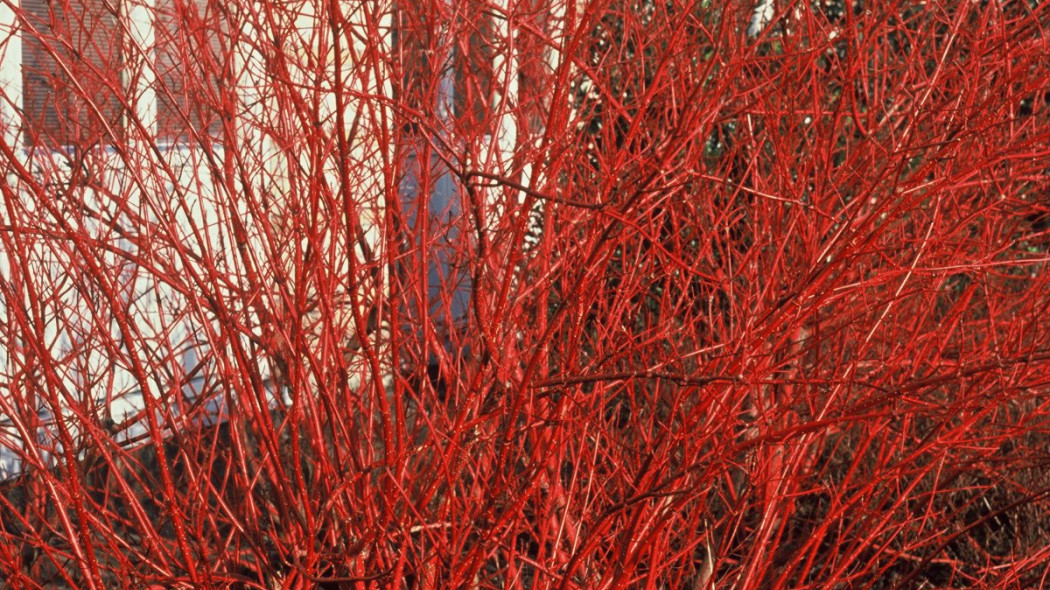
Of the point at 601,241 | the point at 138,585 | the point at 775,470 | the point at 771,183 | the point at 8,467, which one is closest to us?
the point at 601,241

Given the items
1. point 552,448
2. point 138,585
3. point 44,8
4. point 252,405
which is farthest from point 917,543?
point 44,8

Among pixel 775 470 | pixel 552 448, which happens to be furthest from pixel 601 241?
pixel 775 470

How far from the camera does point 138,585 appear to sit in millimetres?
2754

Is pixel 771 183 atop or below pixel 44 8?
below

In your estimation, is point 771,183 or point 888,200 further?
point 771,183

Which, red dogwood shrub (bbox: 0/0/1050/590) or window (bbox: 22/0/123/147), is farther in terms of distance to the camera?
window (bbox: 22/0/123/147)

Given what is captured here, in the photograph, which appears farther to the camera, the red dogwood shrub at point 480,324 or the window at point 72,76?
the window at point 72,76

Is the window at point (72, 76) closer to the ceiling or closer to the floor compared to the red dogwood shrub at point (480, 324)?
closer to the ceiling

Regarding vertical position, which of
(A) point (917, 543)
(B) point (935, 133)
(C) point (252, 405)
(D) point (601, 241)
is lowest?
(A) point (917, 543)

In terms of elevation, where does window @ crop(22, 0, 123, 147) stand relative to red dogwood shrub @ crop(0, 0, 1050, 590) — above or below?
above

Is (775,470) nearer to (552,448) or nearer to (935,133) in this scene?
(552,448)

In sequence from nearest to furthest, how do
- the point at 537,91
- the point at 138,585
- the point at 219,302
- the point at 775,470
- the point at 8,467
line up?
the point at 219,302 < the point at 138,585 < the point at 775,470 < the point at 537,91 < the point at 8,467

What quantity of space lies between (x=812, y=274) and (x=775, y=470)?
2.79 ft

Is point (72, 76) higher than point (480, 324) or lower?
higher
